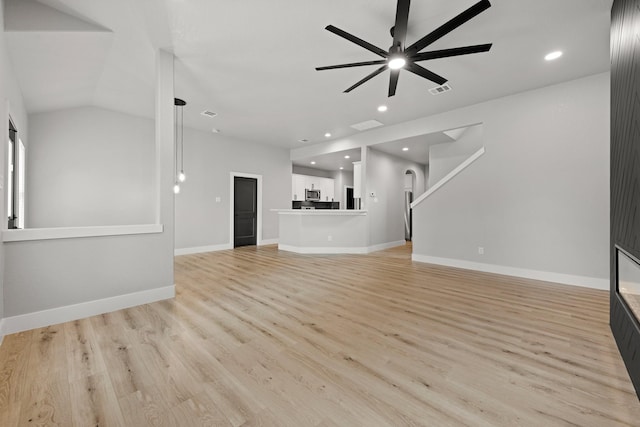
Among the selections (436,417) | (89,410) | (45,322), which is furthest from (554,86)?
(45,322)

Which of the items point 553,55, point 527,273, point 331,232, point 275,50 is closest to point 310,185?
point 331,232

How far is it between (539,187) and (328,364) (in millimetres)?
4161

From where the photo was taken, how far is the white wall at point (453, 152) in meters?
5.81

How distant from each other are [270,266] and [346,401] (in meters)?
3.48

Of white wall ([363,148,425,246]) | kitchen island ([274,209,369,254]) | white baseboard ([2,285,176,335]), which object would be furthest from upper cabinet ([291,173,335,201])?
white baseboard ([2,285,176,335])

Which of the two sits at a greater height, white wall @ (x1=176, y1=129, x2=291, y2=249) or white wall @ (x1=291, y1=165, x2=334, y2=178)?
white wall @ (x1=291, y1=165, x2=334, y2=178)

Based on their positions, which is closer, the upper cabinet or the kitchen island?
the kitchen island

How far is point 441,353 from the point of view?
1.89 meters

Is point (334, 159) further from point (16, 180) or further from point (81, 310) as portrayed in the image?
point (81, 310)

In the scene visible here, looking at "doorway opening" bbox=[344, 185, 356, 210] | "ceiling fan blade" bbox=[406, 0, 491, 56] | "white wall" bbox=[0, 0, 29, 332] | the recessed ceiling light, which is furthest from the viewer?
"doorway opening" bbox=[344, 185, 356, 210]

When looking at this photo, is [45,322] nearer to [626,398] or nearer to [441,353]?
[441,353]

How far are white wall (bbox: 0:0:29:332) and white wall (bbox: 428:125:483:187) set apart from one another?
22.3 feet

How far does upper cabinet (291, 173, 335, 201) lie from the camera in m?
9.35

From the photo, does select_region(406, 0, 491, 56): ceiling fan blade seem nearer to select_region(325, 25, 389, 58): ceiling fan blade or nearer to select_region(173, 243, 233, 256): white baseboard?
select_region(325, 25, 389, 58): ceiling fan blade
